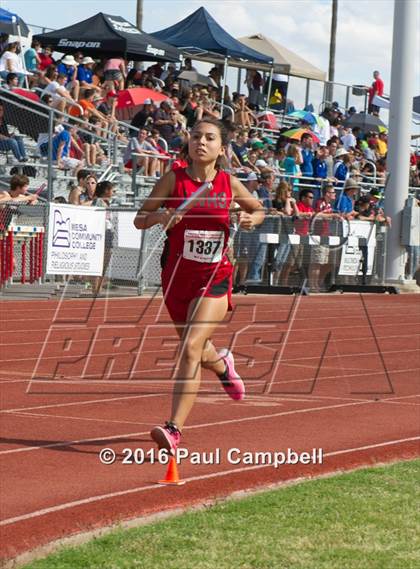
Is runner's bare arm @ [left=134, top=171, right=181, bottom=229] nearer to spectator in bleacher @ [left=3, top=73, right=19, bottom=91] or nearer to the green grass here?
the green grass

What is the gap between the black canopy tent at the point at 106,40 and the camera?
28469mm

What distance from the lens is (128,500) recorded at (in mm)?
6066

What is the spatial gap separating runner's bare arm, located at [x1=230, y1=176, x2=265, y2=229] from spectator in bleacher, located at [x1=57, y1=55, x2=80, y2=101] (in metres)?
18.7

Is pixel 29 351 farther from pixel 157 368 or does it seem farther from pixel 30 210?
pixel 30 210

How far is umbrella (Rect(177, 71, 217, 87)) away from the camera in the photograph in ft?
104

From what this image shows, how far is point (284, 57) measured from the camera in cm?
3791

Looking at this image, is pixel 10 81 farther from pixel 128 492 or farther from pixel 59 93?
pixel 128 492

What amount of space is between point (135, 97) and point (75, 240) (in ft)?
28.8

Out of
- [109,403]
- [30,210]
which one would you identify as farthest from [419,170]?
[109,403]

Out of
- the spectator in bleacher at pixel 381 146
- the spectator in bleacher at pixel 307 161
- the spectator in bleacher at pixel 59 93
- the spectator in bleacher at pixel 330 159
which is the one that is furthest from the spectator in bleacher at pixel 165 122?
the spectator in bleacher at pixel 381 146

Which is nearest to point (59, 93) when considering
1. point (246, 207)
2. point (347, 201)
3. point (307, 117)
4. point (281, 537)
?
point (347, 201)

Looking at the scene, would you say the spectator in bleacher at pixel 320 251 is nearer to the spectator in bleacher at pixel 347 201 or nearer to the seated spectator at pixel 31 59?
the spectator in bleacher at pixel 347 201

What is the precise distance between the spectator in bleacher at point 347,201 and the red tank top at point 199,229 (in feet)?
58.0

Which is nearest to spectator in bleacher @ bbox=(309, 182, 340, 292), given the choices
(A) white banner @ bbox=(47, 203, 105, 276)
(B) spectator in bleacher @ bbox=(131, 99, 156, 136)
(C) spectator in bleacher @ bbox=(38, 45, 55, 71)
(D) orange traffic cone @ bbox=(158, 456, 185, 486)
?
(B) spectator in bleacher @ bbox=(131, 99, 156, 136)
